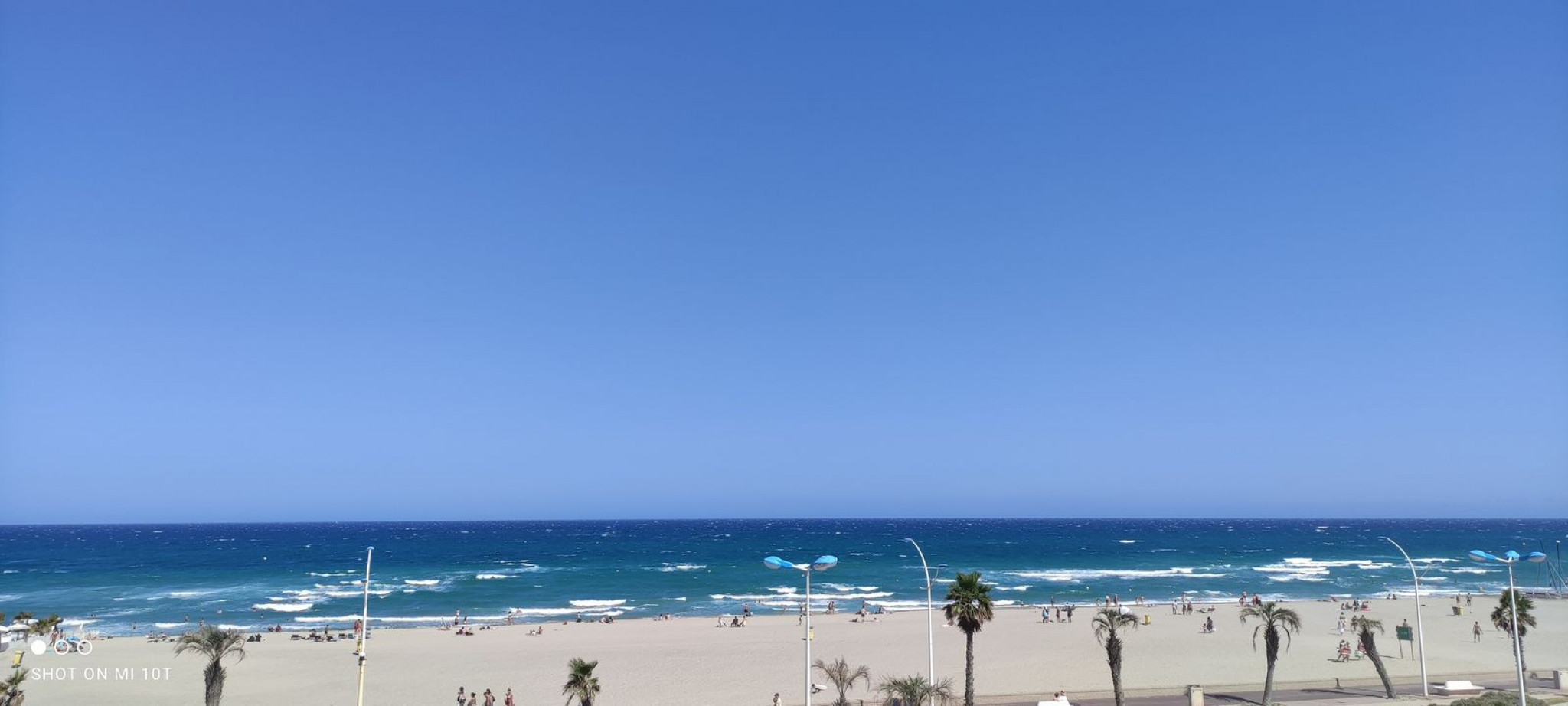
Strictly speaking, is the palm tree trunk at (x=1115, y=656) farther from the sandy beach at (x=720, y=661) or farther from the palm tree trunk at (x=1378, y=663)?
the palm tree trunk at (x=1378, y=663)

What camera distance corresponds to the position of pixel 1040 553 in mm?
128375

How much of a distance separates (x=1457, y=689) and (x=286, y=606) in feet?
236

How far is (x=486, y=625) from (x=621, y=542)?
4329 inches

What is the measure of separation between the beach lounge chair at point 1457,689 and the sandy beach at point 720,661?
3567mm

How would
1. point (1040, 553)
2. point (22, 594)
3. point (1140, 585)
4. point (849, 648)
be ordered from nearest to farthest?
1. point (849, 648)
2. point (22, 594)
3. point (1140, 585)
4. point (1040, 553)

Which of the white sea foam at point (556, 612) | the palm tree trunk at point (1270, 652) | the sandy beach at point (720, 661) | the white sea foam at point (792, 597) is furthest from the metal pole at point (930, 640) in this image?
the white sea foam at point (556, 612)

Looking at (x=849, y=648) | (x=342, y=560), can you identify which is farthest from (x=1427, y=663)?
(x=342, y=560)

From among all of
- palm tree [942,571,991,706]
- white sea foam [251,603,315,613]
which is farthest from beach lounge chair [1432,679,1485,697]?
white sea foam [251,603,315,613]

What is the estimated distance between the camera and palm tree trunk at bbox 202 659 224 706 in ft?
85.0

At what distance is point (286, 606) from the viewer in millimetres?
68125

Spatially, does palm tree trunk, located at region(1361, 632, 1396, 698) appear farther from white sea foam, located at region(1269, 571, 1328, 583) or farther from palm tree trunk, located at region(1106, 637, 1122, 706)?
white sea foam, located at region(1269, 571, 1328, 583)

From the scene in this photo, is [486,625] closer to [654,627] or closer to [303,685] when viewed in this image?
[654,627]

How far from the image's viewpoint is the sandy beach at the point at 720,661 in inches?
1432

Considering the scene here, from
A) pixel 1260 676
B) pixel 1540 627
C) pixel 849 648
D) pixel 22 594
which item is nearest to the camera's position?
pixel 1260 676
